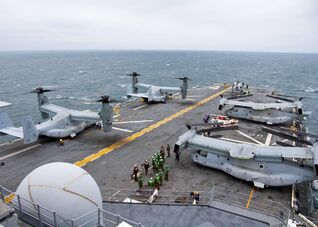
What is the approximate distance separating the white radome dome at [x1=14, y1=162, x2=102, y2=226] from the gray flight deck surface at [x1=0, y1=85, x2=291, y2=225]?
1129 cm

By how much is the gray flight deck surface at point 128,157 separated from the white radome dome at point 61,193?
444 inches

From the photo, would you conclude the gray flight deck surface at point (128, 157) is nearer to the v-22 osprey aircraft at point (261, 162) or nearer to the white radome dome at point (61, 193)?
the v-22 osprey aircraft at point (261, 162)

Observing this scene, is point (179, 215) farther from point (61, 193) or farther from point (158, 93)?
point (158, 93)

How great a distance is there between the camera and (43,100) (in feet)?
130

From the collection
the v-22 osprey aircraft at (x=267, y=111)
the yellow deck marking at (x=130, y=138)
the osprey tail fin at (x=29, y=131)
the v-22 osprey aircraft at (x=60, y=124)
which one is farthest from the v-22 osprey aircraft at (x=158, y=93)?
the osprey tail fin at (x=29, y=131)

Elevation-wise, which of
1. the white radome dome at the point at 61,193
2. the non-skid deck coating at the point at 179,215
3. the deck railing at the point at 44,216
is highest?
the white radome dome at the point at 61,193

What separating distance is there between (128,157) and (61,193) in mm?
19263

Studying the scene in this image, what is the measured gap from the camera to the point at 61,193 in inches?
395

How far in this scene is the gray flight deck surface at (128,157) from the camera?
23359 millimetres

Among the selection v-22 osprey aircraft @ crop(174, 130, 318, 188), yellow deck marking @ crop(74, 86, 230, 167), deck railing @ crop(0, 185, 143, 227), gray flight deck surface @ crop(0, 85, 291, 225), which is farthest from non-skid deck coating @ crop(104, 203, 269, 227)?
yellow deck marking @ crop(74, 86, 230, 167)

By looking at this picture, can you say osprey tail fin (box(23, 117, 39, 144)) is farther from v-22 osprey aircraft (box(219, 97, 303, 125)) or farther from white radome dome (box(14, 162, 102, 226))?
v-22 osprey aircraft (box(219, 97, 303, 125))

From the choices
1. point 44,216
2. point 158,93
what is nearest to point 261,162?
point 44,216

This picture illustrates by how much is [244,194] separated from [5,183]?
21231mm

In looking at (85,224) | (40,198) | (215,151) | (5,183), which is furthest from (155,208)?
(5,183)
